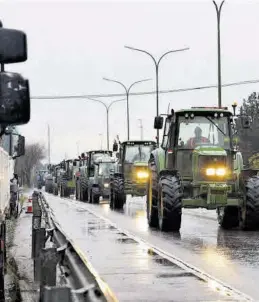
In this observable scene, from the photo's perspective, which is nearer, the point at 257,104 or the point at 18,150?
the point at 18,150

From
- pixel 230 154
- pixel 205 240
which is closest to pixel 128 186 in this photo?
pixel 230 154

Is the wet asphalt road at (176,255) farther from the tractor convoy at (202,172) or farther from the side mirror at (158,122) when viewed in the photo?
the side mirror at (158,122)

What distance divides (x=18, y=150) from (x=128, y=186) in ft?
62.0

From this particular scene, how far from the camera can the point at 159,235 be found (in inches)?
661

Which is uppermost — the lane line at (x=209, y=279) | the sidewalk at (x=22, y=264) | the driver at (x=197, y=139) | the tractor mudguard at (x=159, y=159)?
the driver at (x=197, y=139)

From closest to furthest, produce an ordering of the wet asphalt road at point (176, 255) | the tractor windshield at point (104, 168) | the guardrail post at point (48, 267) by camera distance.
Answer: the guardrail post at point (48, 267)
the wet asphalt road at point (176, 255)
the tractor windshield at point (104, 168)

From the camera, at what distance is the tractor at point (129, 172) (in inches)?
1232

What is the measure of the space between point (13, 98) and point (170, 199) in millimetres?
11198

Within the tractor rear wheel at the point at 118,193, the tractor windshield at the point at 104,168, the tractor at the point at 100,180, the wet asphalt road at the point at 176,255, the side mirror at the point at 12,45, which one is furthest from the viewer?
the tractor windshield at the point at 104,168

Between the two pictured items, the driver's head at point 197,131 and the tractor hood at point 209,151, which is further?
the driver's head at point 197,131

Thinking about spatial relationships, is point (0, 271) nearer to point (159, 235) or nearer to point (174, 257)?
point (174, 257)

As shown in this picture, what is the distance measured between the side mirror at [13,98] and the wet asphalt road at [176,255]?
3166mm

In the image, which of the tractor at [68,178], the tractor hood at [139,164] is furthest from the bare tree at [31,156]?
A: the tractor hood at [139,164]

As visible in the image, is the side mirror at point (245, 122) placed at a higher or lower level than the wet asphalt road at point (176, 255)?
higher
